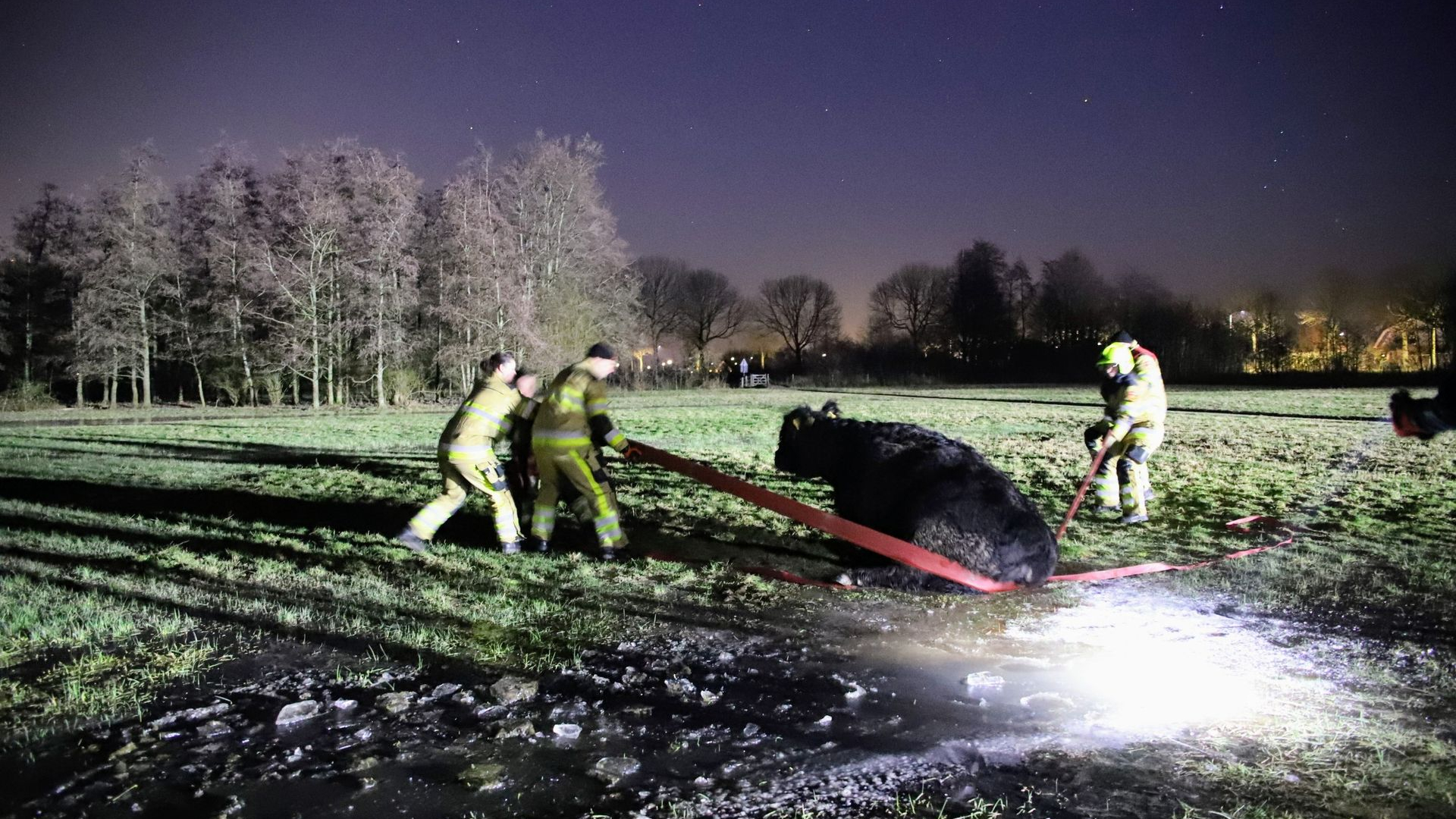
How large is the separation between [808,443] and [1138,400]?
324cm

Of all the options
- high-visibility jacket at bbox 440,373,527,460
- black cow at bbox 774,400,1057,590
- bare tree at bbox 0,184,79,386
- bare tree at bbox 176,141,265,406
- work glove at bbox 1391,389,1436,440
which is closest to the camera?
work glove at bbox 1391,389,1436,440

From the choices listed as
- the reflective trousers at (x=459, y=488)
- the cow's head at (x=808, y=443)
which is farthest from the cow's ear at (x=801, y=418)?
the reflective trousers at (x=459, y=488)

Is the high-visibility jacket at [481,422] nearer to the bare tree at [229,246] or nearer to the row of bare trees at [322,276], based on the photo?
the row of bare trees at [322,276]

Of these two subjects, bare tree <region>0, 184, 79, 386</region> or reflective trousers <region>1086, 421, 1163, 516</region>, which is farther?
bare tree <region>0, 184, 79, 386</region>

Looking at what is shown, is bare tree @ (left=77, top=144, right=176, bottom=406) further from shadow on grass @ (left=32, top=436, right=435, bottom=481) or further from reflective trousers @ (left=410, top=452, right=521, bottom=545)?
reflective trousers @ (left=410, top=452, right=521, bottom=545)

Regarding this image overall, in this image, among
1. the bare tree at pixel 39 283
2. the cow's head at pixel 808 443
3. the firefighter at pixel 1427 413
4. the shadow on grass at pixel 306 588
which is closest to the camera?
the firefighter at pixel 1427 413

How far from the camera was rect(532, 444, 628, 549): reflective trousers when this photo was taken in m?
7.19

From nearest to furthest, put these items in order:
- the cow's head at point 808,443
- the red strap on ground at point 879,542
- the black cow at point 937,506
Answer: the red strap on ground at point 879,542
the black cow at point 937,506
the cow's head at point 808,443

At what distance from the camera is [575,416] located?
7199mm

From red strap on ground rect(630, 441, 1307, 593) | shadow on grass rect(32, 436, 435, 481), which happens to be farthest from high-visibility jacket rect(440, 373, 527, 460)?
shadow on grass rect(32, 436, 435, 481)

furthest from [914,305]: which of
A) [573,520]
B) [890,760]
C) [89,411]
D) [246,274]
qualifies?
[890,760]

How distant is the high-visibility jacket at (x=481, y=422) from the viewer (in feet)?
Answer: 23.3

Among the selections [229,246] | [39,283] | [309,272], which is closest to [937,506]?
[309,272]

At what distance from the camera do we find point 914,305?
75.8 meters
